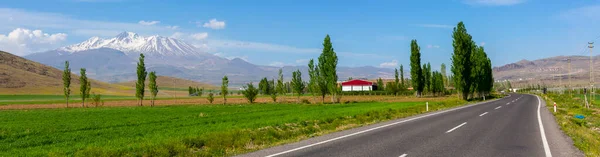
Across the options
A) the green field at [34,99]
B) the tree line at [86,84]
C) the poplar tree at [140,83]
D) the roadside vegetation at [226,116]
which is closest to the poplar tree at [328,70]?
the roadside vegetation at [226,116]

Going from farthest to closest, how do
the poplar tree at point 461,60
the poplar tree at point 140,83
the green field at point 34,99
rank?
the green field at point 34,99 < the poplar tree at point 140,83 < the poplar tree at point 461,60

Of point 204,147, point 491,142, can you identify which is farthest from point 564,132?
point 204,147

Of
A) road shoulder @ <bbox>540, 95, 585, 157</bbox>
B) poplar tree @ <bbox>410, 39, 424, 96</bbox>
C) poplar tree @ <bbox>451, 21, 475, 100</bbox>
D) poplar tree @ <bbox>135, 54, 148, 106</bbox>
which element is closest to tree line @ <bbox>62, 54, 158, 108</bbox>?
poplar tree @ <bbox>135, 54, 148, 106</bbox>

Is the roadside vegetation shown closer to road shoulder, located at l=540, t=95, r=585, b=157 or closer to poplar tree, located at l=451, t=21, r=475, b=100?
poplar tree, located at l=451, t=21, r=475, b=100

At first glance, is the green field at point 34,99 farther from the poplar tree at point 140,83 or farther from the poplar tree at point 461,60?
the poplar tree at point 461,60

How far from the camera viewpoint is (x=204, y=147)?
13922 millimetres

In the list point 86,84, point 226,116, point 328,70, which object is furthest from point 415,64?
point 226,116

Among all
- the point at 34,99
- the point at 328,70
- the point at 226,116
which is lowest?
the point at 226,116

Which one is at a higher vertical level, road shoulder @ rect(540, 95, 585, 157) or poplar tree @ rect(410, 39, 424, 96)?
poplar tree @ rect(410, 39, 424, 96)

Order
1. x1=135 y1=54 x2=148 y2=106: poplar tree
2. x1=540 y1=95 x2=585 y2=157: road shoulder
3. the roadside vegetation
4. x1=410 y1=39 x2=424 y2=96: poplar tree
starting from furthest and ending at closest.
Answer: x1=410 y1=39 x2=424 y2=96: poplar tree < x1=135 y1=54 x2=148 y2=106: poplar tree < the roadside vegetation < x1=540 y1=95 x2=585 y2=157: road shoulder

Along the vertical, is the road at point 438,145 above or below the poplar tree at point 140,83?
below

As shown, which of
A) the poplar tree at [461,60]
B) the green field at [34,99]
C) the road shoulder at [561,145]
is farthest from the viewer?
the green field at [34,99]

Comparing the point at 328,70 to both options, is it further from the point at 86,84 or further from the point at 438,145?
A: the point at 438,145

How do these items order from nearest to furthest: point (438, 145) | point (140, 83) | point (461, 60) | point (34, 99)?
point (438, 145)
point (461, 60)
point (140, 83)
point (34, 99)
